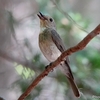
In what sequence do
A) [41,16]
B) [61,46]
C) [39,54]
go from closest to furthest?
[61,46] → [41,16] → [39,54]

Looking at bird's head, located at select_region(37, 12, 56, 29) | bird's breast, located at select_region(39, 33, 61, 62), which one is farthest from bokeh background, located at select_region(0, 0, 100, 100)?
bird's breast, located at select_region(39, 33, 61, 62)

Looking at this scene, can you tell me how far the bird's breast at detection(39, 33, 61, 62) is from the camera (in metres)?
1.67

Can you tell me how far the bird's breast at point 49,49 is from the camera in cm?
167

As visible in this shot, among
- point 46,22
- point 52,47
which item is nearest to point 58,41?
point 52,47

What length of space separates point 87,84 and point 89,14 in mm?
866

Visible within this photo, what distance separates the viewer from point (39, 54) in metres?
1.97

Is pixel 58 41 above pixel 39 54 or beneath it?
beneath

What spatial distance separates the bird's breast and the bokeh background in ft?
0.70

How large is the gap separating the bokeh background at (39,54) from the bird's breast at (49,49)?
21 centimetres

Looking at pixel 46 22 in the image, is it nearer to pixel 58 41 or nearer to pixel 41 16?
pixel 41 16

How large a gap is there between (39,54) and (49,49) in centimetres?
30

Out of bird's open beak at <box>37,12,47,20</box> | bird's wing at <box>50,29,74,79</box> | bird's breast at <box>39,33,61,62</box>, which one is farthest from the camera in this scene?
bird's open beak at <box>37,12,47,20</box>

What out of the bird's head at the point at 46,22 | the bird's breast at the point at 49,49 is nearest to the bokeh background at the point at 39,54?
the bird's head at the point at 46,22

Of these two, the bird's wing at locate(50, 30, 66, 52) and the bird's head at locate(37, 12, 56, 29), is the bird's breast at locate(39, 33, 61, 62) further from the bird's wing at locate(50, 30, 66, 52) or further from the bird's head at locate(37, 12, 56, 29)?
the bird's head at locate(37, 12, 56, 29)
